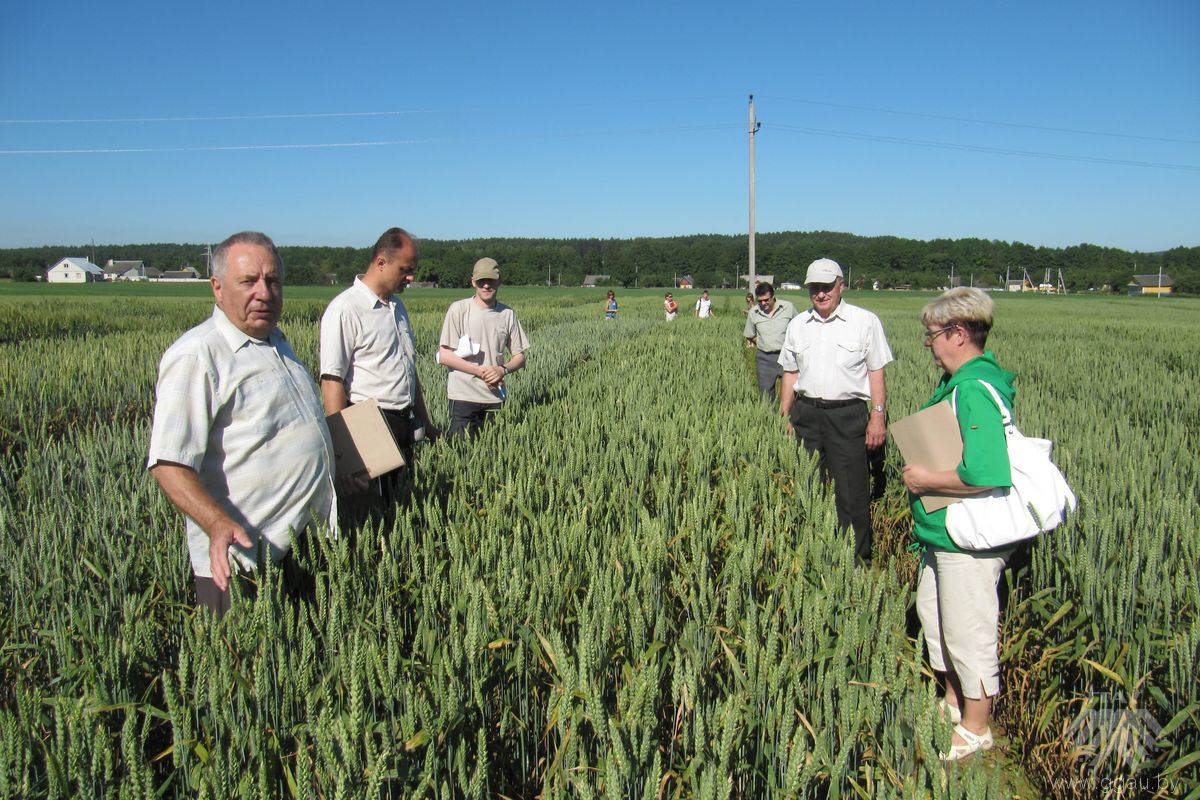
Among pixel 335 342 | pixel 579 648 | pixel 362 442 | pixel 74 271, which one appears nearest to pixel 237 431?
pixel 362 442

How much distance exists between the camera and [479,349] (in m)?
4.31

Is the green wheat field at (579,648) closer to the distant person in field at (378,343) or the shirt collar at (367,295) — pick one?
the distant person in field at (378,343)

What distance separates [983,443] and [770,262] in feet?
288

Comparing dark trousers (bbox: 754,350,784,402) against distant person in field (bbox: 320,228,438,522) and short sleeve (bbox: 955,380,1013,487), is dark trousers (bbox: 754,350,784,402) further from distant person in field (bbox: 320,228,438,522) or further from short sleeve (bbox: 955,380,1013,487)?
short sleeve (bbox: 955,380,1013,487)

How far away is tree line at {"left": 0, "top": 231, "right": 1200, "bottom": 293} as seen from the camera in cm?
8262

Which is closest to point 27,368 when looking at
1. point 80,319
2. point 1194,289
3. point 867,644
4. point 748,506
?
point 748,506

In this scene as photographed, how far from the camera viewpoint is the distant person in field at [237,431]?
185cm

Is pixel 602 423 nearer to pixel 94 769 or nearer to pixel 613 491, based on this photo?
pixel 613 491

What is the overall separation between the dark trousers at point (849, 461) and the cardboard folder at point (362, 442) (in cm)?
249

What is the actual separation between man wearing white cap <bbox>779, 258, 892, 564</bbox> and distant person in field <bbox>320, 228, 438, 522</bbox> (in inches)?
86.6

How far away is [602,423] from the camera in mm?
4828

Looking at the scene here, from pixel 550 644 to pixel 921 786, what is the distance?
Result: 0.86 metres

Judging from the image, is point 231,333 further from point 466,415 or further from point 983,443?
point 466,415

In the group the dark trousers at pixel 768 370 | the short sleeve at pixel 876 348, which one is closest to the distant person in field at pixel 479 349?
the short sleeve at pixel 876 348
